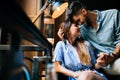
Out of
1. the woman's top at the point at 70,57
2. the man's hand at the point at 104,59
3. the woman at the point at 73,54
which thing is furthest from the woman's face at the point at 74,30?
Answer: the man's hand at the point at 104,59

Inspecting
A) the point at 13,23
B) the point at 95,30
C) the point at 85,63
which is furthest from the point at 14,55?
the point at 95,30

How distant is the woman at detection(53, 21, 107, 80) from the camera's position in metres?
1.95

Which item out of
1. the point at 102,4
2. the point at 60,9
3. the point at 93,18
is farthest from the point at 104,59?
the point at 102,4

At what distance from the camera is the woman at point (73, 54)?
6.38ft

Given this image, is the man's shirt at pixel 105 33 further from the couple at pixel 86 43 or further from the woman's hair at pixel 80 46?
the woman's hair at pixel 80 46

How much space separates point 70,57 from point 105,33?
458mm

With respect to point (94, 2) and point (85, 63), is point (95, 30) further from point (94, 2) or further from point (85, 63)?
point (94, 2)

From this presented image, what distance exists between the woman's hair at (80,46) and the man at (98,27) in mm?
66

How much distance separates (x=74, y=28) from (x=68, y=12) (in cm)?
18

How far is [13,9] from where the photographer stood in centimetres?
31

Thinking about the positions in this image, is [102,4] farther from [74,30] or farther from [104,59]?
[104,59]

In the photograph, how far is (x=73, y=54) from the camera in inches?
79.0

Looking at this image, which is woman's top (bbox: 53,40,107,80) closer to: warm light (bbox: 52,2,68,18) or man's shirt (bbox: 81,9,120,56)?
man's shirt (bbox: 81,9,120,56)

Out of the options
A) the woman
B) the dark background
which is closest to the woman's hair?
the woman
